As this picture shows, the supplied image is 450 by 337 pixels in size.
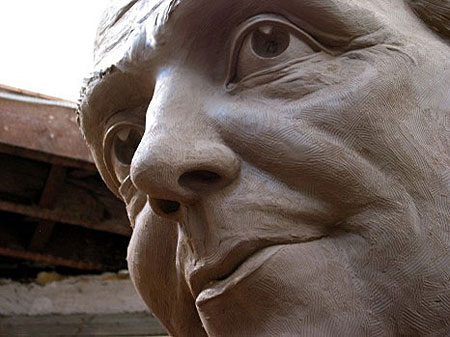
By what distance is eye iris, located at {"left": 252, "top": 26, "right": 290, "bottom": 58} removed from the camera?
1.01 metres

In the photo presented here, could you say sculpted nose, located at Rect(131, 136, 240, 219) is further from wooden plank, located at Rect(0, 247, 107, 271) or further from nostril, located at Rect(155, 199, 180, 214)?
wooden plank, located at Rect(0, 247, 107, 271)

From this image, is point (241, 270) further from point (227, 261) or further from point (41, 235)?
point (41, 235)

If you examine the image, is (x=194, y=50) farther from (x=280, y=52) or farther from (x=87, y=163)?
(x=87, y=163)

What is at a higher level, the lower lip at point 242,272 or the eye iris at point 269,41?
the eye iris at point 269,41

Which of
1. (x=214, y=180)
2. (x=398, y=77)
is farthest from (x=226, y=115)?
(x=398, y=77)

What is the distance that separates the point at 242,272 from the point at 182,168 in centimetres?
12

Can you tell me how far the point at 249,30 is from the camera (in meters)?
1.01

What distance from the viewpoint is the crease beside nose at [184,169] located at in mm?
937

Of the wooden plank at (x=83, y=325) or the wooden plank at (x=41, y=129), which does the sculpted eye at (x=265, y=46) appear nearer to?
the wooden plank at (x=41, y=129)

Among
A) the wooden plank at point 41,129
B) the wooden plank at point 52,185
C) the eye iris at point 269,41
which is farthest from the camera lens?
the wooden plank at point 52,185

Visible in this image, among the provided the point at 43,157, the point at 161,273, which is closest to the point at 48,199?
the point at 43,157

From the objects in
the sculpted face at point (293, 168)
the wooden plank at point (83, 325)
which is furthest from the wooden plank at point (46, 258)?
the sculpted face at point (293, 168)

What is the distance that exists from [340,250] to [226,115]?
0.59 ft

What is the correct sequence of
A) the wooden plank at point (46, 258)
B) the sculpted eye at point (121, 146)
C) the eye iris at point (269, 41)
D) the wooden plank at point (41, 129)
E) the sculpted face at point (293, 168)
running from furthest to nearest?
the wooden plank at point (46, 258), the wooden plank at point (41, 129), the sculpted eye at point (121, 146), the eye iris at point (269, 41), the sculpted face at point (293, 168)
